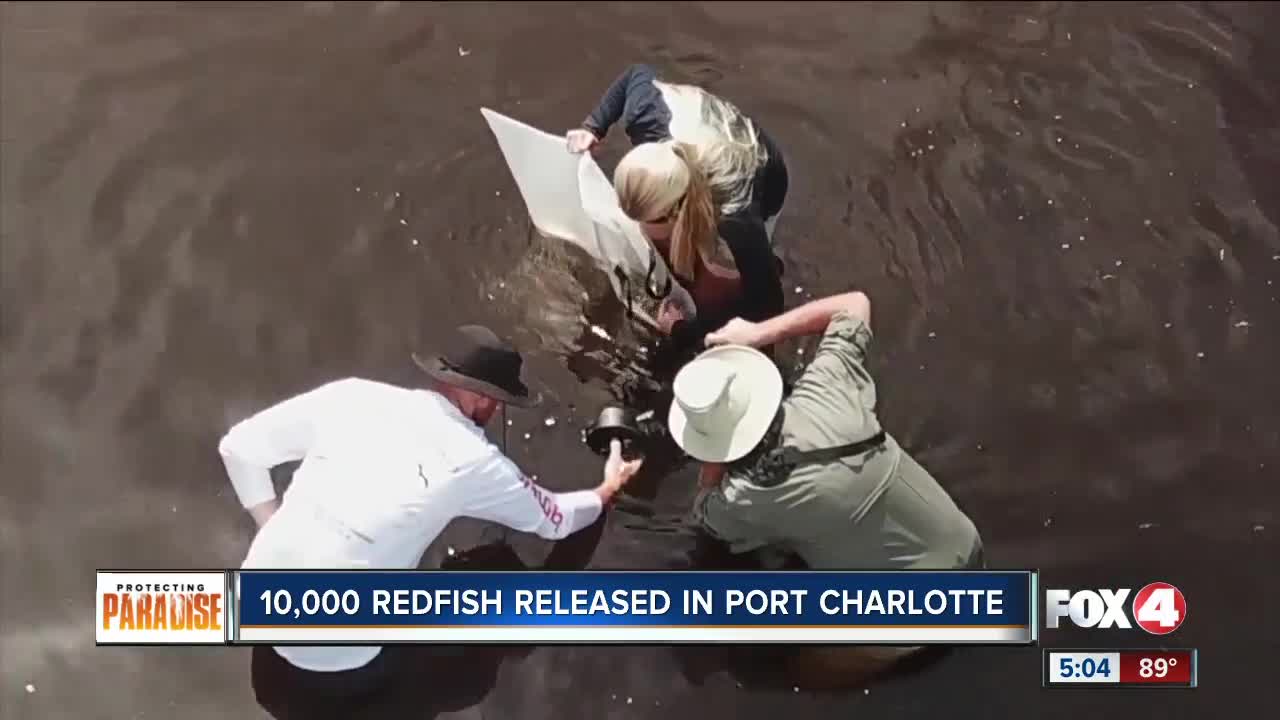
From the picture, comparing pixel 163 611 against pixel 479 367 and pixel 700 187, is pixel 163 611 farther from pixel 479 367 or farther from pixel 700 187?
pixel 700 187

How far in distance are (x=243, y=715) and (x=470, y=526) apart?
65 cm

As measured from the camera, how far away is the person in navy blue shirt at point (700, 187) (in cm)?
231

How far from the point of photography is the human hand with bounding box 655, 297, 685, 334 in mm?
2695

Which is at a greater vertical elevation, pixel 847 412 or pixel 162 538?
pixel 847 412

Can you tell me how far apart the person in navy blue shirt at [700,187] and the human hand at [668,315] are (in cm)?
2

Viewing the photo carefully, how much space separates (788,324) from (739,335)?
11cm

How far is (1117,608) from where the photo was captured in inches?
101

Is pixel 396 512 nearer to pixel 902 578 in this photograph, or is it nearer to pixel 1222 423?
pixel 902 578

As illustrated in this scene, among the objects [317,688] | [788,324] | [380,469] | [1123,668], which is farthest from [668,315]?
[1123,668]

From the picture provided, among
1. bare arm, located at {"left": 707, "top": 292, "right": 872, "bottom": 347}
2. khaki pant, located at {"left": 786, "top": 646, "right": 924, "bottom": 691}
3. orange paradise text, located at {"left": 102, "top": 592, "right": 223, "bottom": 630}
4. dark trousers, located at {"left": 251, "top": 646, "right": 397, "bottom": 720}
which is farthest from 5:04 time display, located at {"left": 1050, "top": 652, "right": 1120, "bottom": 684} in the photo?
orange paradise text, located at {"left": 102, "top": 592, "right": 223, "bottom": 630}

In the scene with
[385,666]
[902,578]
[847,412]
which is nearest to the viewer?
[847,412]

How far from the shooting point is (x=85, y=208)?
3.13m

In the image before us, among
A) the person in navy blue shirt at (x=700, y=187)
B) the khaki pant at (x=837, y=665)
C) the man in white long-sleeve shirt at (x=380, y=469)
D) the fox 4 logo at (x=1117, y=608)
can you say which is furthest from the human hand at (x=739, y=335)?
the fox 4 logo at (x=1117, y=608)

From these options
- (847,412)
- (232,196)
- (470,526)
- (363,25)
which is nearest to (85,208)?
(232,196)
